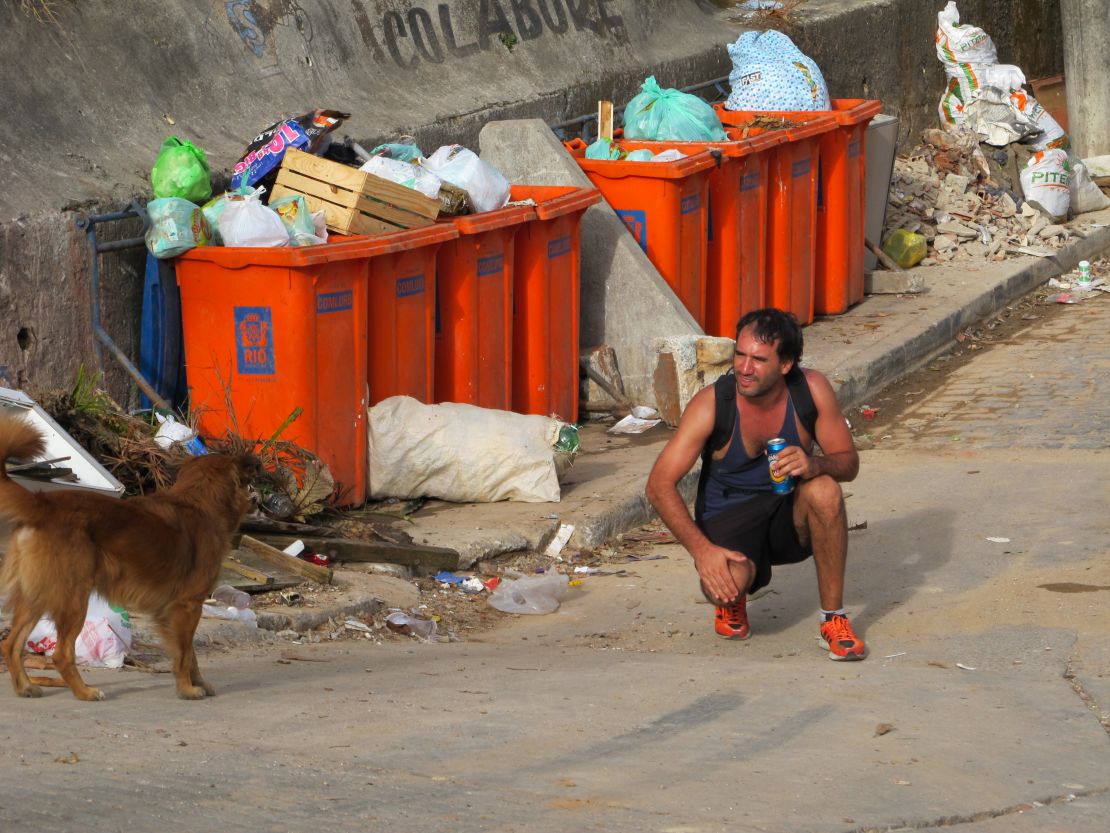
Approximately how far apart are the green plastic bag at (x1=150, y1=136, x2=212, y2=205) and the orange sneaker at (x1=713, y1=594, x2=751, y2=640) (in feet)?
9.47

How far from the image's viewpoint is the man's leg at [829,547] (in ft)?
18.1

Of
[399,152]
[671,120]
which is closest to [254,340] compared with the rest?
[399,152]

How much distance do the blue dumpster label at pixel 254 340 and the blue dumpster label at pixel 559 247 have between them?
6.40 ft

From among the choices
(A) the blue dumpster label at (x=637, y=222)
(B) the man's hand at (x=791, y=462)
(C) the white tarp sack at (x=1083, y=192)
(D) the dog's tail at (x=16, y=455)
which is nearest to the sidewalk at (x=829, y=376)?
(C) the white tarp sack at (x=1083, y=192)

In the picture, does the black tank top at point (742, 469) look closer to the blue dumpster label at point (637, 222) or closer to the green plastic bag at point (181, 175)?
the green plastic bag at point (181, 175)

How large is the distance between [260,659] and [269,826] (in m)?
1.88

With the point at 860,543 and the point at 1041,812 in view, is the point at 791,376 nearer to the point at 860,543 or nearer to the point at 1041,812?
the point at 860,543

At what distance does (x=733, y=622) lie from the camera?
227 inches

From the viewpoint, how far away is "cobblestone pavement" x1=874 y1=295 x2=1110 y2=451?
876 cm

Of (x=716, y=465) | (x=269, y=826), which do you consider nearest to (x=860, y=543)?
(x=716, y=465)

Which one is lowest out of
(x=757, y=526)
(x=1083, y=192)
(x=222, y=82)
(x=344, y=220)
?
(x=1083, y=192)

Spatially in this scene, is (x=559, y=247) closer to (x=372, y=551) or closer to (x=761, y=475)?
(x=372, y=551)

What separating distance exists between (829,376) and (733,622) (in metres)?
4.06

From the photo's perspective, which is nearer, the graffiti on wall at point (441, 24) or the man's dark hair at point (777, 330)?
the man's dark hair at point (777, 330)
